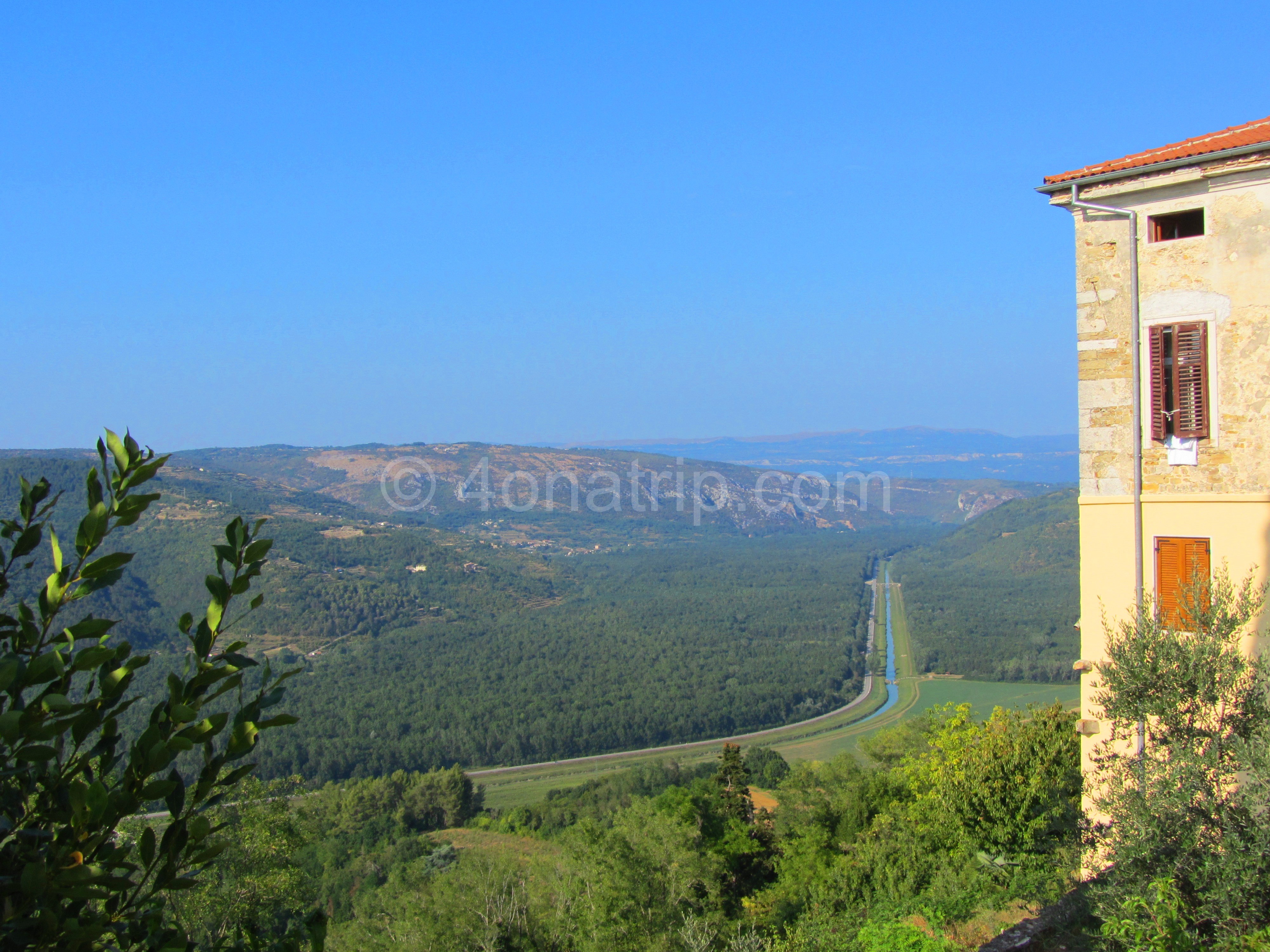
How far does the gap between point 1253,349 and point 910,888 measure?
9.83m

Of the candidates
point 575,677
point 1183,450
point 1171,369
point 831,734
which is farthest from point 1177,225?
point 575,677

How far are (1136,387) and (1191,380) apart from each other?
0.47m

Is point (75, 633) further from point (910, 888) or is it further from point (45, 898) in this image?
point (910, 888)

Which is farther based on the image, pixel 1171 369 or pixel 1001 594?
pixel 1001 594

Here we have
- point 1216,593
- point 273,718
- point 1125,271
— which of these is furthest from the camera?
point 1125,271

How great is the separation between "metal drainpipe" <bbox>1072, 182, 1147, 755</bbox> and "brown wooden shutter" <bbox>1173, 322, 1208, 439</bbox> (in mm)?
314

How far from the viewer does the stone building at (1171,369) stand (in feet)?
27.8

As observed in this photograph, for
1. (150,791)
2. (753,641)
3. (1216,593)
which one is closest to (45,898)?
(150,791)

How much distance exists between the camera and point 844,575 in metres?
137

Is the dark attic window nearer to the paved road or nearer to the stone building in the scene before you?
the stone building

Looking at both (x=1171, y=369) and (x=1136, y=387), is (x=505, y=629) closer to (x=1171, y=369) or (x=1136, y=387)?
(x=1136, y=387)

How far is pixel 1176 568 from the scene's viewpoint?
8938mm

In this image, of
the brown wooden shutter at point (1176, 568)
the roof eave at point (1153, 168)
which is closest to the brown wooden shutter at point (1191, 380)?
the brown wooden shutter at point (1176, 568)

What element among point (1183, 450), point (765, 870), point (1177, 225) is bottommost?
point (765, 870)
